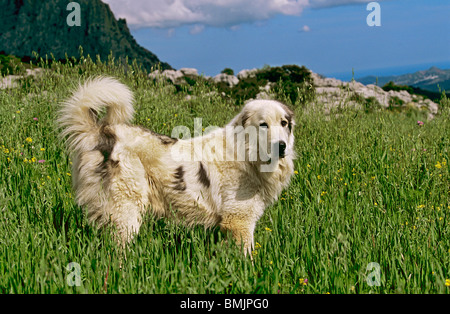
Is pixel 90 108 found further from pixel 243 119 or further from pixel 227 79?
pixel 227 79

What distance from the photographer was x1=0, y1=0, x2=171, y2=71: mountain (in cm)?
4269

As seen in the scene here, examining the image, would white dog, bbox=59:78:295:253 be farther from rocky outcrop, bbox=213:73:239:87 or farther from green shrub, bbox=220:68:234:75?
green shrub, bbox=220:68:234:75

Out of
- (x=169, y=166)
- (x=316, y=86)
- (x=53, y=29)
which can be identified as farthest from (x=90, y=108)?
(x=53, y=29)

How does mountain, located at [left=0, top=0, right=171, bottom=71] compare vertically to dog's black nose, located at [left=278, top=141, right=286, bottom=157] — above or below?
above

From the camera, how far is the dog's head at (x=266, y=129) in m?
3.46

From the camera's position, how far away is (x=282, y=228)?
3.44m

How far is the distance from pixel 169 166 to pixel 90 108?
89 centimetres

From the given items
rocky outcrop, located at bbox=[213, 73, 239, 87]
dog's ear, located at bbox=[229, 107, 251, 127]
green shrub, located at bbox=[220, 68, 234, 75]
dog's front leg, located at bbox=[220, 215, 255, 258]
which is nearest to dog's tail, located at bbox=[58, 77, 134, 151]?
dog's ear, located at bbox=[229, 107, 251, 127]

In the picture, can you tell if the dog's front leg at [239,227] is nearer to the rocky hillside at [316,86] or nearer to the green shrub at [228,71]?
the rocky hillside at [316,86]

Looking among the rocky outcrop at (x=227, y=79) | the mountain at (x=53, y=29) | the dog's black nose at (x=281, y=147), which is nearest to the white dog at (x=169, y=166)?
the dog's black nose at (x=281, y=147)

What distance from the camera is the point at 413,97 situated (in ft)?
51.5

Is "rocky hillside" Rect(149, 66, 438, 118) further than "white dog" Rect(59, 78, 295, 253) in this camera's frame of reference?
Yes

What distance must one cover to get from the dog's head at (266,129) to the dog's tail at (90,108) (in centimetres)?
112
